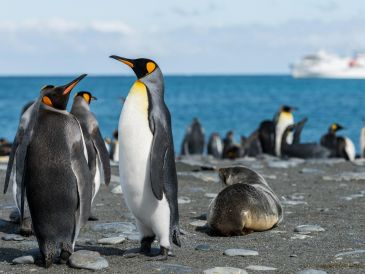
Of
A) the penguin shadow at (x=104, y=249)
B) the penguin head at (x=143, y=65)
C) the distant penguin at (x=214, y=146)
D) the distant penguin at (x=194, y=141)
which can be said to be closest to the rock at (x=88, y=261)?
the penguin shadow at (x=104, y=249)

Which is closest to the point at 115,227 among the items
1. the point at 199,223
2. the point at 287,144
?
the point at 199,223

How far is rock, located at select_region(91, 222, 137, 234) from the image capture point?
19.9ft

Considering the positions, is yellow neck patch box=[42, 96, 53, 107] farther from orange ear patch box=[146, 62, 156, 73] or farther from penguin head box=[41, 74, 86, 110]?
orange ear patch box=[146, 62, 156, 73]

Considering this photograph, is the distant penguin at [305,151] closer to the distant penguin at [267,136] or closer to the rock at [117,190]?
the distant penguin at [267,136]

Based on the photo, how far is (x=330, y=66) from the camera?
137 meters

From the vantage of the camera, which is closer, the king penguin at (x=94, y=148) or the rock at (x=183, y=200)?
the king penguin at (x=94, y=148)

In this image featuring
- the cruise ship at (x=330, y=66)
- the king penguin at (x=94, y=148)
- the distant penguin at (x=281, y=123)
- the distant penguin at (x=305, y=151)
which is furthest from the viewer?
the cruise ship at (x=330, y=66)

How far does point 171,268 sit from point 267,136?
527 inches

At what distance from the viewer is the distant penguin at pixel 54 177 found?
4.82 metres

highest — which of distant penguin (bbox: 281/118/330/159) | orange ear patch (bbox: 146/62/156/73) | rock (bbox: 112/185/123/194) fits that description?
orange ear patch (bbox: 146/62/156/73)

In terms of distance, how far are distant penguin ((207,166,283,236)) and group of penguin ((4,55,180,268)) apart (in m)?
0.90

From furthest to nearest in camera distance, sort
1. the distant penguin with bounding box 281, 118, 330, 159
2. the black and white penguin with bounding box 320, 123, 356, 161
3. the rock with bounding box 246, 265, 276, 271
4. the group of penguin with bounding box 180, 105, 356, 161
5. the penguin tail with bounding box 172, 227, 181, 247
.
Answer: the black and white penguin with bounding box 320, 123, 356, 161, the group of penguin with bounding box 180, 105, 356, 161, the distant penguin with bounding box 281, 118, 330, 159, the penguin tail with bounding box 172, 227, 181, 247, the rock with bounding box 246, 265, 276, 271

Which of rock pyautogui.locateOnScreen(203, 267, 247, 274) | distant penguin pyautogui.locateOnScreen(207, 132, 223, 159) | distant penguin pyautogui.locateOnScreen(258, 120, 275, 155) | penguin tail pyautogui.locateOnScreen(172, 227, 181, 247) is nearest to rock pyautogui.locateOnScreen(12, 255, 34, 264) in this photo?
penguin tail pyautogui.locateOnScreen(172, 227, 181, 247)

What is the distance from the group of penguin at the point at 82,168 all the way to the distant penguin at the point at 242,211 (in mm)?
899
